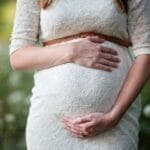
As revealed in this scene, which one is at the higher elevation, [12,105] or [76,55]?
[76,55]

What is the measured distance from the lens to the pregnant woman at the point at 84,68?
2336 millimetres

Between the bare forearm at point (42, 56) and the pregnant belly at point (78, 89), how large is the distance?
0.07 ft

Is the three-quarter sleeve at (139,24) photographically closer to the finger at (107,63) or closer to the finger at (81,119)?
the finger at (107,63)

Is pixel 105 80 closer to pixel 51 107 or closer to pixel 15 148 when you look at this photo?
pixel 51 107

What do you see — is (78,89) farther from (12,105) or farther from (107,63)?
(12,105)

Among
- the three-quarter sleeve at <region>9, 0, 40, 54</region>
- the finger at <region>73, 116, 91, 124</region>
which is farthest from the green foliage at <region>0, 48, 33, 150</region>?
the finger at <region>73, 116, 91, 124</region>

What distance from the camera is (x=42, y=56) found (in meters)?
2.38

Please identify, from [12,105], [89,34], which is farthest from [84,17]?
[12,105]

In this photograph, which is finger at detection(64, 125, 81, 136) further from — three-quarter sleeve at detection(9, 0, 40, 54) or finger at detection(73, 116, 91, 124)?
three-quarter sleeve at detection(9, 0, 40, 54)

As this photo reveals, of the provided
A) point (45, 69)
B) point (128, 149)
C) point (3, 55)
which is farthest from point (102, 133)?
point (3, 55)

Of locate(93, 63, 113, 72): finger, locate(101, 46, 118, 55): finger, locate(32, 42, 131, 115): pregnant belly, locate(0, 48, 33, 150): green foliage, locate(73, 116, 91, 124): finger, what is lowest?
locate(0, 48, 33, 150): green foliage

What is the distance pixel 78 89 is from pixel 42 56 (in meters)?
0.15

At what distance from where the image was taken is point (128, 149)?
239 cm

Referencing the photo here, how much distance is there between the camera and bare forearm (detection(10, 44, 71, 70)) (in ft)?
7.75
